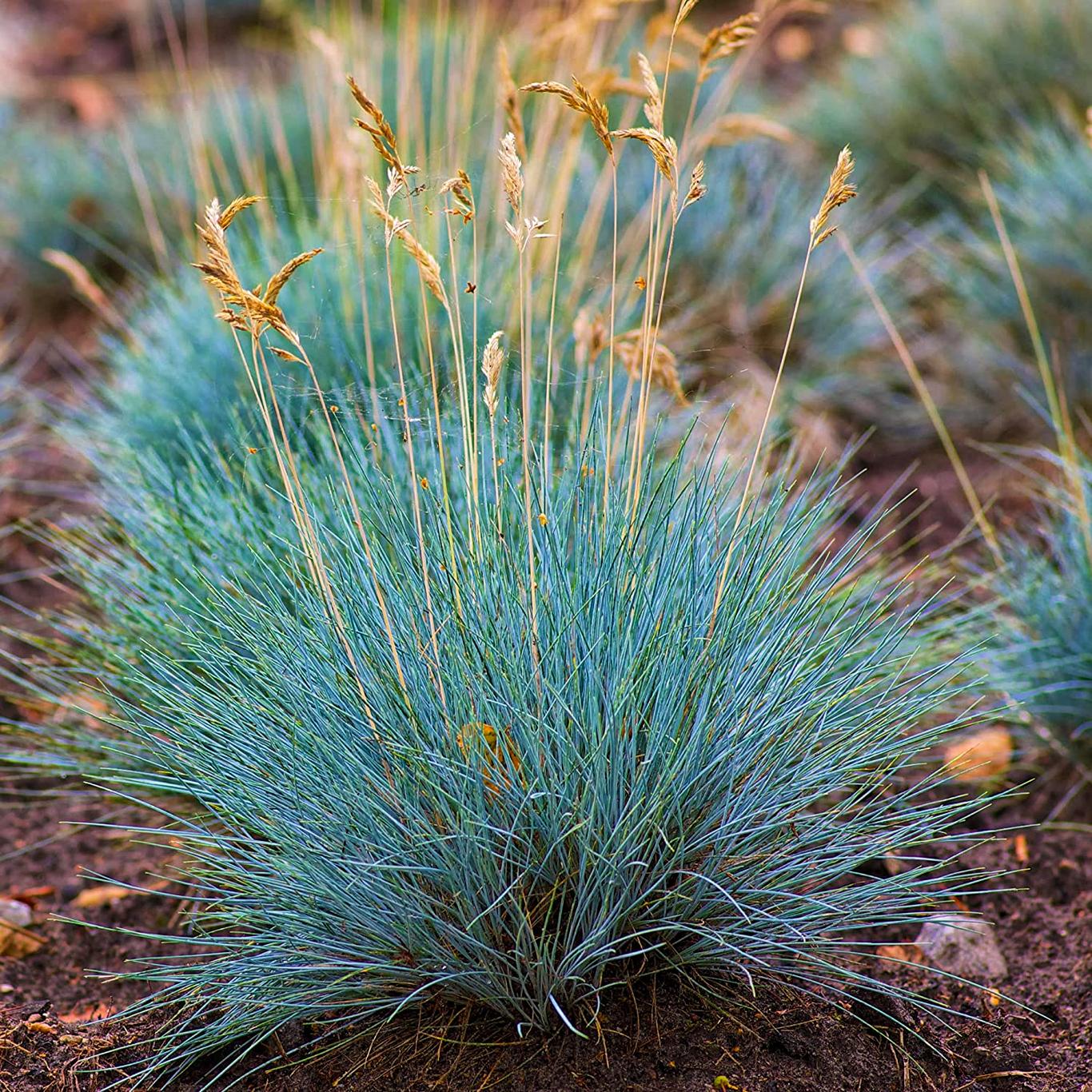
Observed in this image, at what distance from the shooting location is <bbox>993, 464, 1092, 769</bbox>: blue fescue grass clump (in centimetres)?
243

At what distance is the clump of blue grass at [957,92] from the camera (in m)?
4.79

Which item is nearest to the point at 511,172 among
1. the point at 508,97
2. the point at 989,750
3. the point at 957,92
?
the point at 508,97

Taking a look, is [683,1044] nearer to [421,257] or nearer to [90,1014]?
[90,1014]

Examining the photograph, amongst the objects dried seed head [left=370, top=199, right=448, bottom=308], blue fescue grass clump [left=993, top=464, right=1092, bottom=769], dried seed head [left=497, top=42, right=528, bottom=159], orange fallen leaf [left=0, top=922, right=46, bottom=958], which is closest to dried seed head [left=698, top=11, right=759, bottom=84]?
dried seed head [left=497, top=42, right=528, bottom=159]

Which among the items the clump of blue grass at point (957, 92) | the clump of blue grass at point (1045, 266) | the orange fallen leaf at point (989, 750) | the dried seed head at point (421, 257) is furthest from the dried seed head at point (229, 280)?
the clump of blue grass at point (957, 92)

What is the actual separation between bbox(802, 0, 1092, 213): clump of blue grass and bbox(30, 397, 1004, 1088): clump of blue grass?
3.52 m

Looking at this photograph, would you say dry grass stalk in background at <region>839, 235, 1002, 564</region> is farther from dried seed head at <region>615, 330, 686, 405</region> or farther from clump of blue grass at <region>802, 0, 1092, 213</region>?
clump of blue grass at <region>802, 0, 1092, 213</region>

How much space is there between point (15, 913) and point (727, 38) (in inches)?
74.8

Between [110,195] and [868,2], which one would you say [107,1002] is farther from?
[868,2]

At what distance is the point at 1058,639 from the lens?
8.07 ft

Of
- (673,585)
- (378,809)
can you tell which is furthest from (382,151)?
(378,809)

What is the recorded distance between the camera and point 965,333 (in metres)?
4.11

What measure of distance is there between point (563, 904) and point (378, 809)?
0.28 metres

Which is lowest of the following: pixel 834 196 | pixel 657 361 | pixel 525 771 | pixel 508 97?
pixel 525 771
